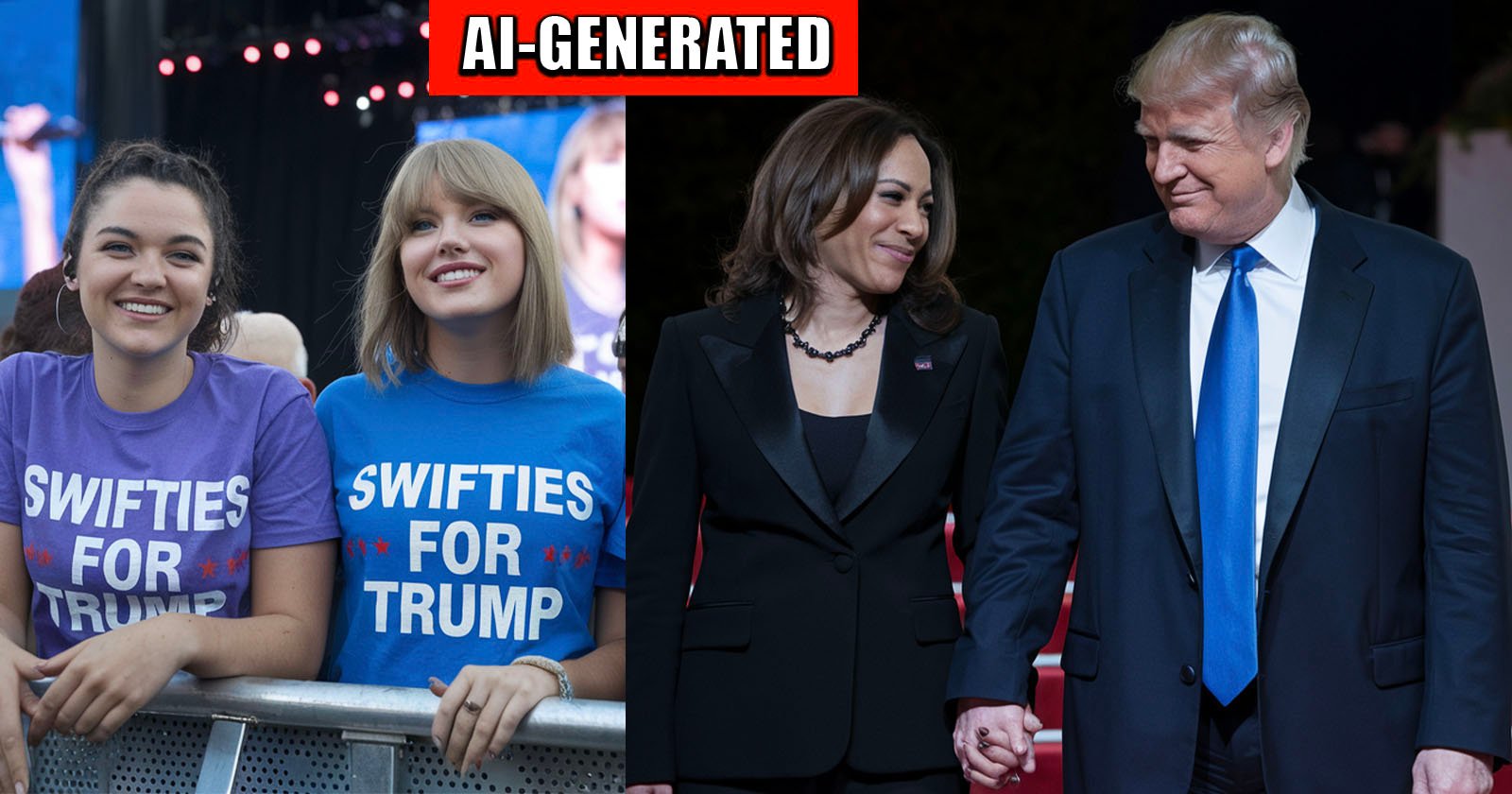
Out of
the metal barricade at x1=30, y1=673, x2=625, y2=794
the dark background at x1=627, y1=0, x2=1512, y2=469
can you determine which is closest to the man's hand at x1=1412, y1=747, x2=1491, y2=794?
the metal barricade at x1=30, y1=673, x2=625, y2=794

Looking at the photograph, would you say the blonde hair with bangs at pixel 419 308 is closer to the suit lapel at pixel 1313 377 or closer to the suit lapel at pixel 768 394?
the suit lapel at pixel 768 394

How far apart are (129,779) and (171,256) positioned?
704mm

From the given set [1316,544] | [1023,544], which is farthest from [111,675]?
[1316,544]

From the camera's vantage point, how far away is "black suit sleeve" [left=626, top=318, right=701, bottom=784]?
1.93 meters

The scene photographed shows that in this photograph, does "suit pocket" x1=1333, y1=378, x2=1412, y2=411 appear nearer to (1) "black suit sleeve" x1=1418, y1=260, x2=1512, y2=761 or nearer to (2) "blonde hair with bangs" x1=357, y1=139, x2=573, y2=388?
(1) "black suit sleeve" x1=1418, y1=260, x2=1512, y2=761

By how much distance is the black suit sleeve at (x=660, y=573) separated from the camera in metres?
1.93

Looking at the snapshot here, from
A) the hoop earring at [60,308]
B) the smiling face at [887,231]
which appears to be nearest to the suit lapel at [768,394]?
the smiling face at [887,231]

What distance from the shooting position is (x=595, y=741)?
71.7 inches

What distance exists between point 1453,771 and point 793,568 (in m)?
0.81

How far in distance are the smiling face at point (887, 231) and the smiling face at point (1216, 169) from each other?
315mm

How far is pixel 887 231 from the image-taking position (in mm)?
1963

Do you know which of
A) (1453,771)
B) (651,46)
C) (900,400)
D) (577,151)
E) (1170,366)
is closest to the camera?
(1453,771)

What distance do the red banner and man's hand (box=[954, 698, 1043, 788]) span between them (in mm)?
1124

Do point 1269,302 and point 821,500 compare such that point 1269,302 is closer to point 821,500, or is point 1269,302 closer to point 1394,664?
point 1394,664
